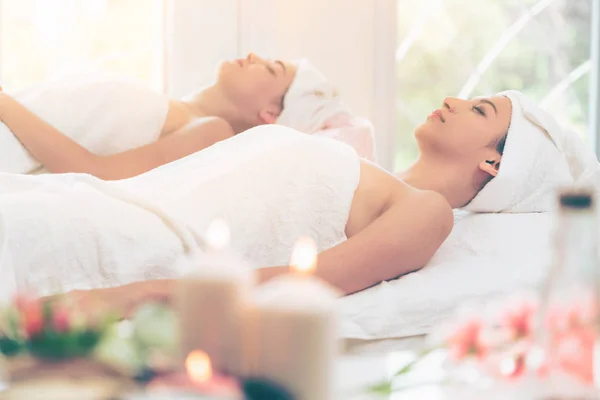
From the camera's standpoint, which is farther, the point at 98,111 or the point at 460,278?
the point at 98,111

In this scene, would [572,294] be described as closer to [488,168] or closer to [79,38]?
[488,168]

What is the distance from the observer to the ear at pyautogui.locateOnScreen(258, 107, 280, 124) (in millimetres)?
2641

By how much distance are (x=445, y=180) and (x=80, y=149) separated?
0.99 m

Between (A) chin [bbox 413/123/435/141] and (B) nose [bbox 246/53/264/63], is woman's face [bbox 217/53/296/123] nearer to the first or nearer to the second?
(B) nose [bbox 246/53/264/63]

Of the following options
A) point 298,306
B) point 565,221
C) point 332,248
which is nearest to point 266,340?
point 298,306

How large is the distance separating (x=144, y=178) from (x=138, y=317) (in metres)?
1.10

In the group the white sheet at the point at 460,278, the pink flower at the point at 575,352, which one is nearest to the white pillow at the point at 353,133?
the white sheet at the point at 460,278

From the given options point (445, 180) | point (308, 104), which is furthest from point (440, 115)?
point (308, 104)

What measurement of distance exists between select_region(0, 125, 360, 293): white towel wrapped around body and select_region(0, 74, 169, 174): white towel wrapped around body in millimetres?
524

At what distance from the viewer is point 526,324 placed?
793mm

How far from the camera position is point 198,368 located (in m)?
0.61

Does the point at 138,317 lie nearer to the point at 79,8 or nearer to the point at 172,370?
the point at 172,370

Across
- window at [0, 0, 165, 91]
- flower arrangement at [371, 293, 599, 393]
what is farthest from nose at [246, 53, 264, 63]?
flower arrangement at [371, 293, 599, 393]

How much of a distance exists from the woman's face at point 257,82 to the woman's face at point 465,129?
629mm
